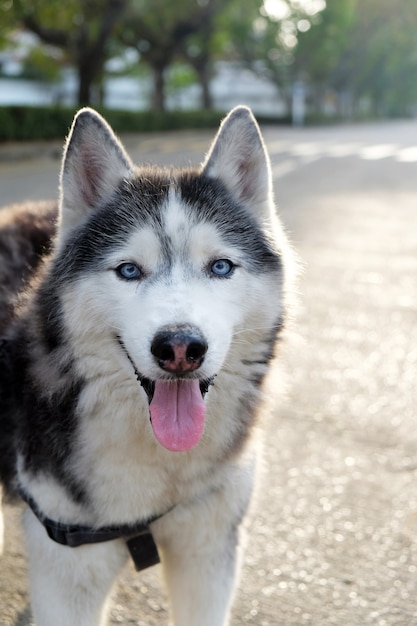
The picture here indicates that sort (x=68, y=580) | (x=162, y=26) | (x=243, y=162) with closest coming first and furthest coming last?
1. (x=68, y=580)
2. (x=243, y=162)
3. (x=162, y=26)

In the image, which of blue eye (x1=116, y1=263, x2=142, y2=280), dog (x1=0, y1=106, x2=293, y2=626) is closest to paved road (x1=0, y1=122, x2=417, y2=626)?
dog (x1=0, y1=106, x2=293, y2=626)

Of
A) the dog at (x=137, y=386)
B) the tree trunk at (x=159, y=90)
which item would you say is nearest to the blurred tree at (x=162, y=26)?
the tree trunk at (x=159, y=90)

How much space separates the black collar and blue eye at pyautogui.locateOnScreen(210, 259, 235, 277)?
2.55 feet

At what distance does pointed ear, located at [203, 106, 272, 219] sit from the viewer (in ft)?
8.58

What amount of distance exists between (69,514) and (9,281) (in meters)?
1.08

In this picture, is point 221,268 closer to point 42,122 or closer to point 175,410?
point 175,410

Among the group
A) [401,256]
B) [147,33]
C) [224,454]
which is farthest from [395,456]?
[147,33]

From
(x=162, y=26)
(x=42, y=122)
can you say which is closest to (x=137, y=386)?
(x=42, y=122)

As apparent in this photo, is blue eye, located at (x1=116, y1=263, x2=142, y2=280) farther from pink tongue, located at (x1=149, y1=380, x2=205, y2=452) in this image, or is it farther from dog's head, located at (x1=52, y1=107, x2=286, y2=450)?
pink tongue, located at (x1=149, y1=380, x2=205, y2=452)

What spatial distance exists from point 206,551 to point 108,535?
1.06 feet

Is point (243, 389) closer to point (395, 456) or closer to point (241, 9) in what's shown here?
point (395, 456)

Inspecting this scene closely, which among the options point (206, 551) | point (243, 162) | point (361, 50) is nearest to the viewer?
point (206, 551)

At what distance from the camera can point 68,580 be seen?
2.39 meters

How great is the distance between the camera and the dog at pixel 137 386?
232cm
